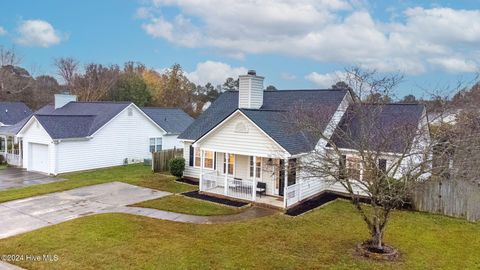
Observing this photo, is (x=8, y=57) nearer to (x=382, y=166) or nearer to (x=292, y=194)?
(x=292, y=194)

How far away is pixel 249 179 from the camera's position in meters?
18.2

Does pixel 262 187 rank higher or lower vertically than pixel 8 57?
lower

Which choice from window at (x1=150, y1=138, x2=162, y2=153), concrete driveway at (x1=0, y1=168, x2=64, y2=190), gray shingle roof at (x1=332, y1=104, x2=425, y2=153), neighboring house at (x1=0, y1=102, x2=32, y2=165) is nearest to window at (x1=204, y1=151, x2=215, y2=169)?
gray shingle roof at (x1=332, y1=104, x2=425, y2=153)

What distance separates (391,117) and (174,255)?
13221 millimetres

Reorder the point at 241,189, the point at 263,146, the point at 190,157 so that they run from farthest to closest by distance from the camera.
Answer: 1. the point at 190,157
2. the point at 241,189
3. the point at 263,146

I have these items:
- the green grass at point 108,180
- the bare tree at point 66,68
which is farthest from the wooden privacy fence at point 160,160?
the bare tree at point 66,68

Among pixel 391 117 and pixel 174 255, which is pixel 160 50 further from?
pixel 174 255

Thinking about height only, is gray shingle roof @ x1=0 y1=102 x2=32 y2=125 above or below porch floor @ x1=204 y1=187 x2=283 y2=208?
above

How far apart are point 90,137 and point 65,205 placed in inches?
395

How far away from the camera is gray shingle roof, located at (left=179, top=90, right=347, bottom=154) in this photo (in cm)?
1617

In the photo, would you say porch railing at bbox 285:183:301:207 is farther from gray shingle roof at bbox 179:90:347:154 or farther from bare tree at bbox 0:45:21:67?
bare tree at bbox 0:45:21:67

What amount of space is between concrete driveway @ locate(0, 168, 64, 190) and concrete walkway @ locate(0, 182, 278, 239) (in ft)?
13.0

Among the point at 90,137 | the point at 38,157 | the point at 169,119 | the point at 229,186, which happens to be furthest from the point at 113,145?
the point at 229,186

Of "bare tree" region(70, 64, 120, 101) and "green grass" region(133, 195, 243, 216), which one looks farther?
"bare tree" region(70, 64, 120, 101)
